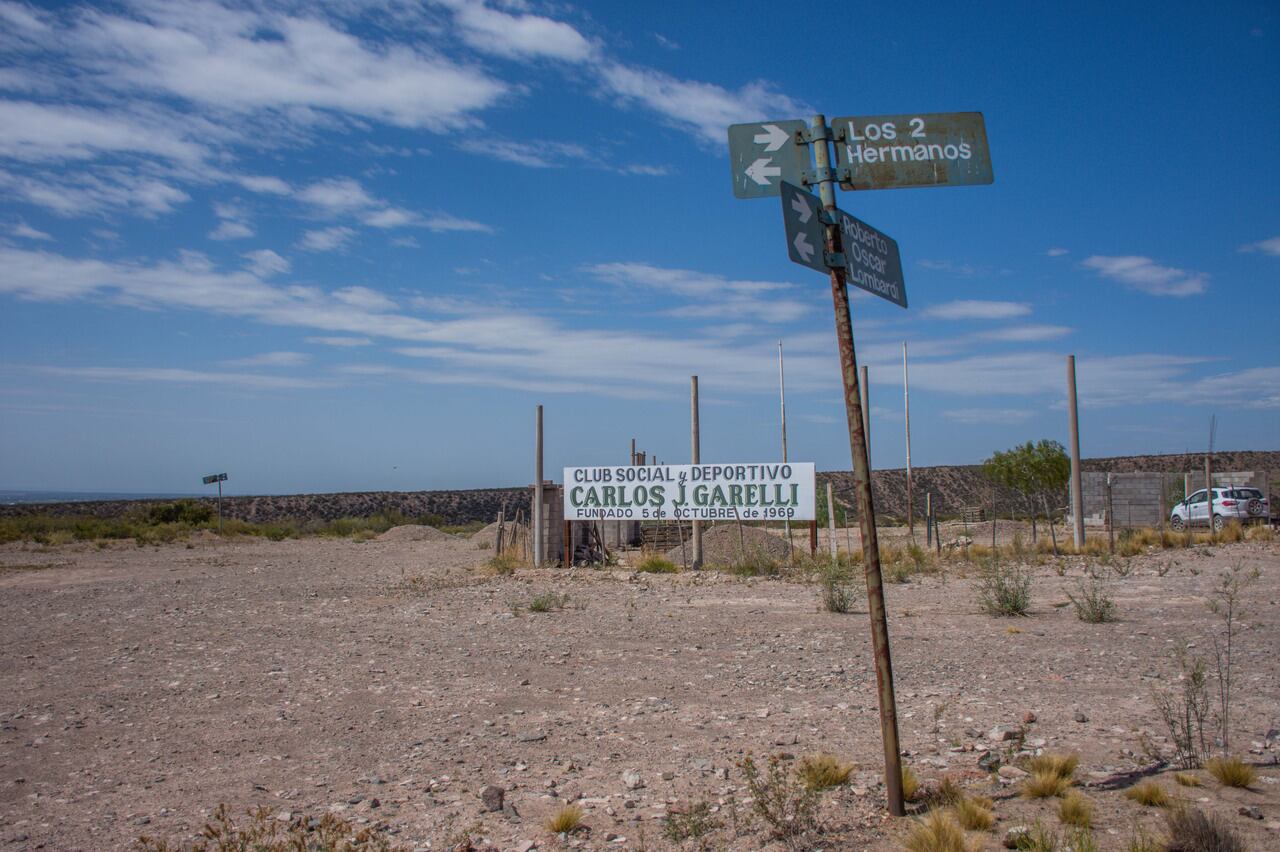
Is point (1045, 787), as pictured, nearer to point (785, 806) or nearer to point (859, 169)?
point (785, 806)

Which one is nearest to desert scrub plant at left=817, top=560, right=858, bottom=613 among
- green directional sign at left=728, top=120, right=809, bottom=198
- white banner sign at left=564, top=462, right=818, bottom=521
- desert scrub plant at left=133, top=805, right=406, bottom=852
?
white banner sign at left=564, top=462, right=818, bottom=521

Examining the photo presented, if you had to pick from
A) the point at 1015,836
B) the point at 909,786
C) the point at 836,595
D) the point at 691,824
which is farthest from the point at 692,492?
the point at 1015,836

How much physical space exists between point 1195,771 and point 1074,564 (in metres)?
15.0

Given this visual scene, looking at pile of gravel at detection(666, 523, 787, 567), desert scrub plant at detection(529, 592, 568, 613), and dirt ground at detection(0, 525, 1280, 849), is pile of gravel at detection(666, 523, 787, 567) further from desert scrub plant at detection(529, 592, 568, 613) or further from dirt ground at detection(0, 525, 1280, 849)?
desert scrub plant at detection(529, 592, 568, 613)

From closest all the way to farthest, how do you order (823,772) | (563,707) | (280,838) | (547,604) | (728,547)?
(280,838)
(823,772)
(563,707)
(547,604)
(728,547)

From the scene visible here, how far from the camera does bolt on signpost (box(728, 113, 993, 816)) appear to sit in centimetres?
458

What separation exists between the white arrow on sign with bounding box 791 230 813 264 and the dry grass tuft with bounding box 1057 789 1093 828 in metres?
2.91

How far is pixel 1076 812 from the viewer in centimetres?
447

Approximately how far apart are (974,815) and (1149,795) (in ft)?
3.18

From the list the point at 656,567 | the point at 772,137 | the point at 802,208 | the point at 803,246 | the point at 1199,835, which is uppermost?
the point at 772,137

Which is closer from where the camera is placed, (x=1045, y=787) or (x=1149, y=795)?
(x=1149, y=795)

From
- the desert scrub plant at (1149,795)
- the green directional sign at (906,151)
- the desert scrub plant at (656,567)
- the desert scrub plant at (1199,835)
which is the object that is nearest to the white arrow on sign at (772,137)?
the green directional sign at (906,151)

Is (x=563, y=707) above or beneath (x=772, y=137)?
beneath

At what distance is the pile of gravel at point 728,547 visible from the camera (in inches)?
866
